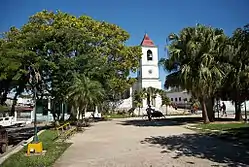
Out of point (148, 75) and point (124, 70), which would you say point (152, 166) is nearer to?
point (124, 70)

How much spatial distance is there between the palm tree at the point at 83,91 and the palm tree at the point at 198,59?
585 centimetres

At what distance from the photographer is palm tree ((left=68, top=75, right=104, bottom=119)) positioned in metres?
23.0

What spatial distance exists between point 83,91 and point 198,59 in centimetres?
895

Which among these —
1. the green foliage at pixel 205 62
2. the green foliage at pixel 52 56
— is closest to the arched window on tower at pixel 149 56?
the green foliage at pixel 52 56

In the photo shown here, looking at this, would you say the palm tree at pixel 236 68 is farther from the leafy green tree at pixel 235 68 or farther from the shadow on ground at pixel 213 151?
the shadow on ground at pixel 213 151

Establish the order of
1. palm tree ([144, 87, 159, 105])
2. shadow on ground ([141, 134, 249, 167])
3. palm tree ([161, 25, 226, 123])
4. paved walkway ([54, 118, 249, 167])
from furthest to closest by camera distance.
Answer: palm tree ([144, 87, 159, 105])
palm tree ([161, 25, 226, 123])
shadow on ground ([141, 134, 249, 167])
paved walkway ([54, 118, 249, 167])

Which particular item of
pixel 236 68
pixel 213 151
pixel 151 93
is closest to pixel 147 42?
pixel 151 93

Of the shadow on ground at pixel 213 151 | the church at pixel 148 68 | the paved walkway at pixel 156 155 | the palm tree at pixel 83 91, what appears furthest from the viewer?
the church at pixel 148 68

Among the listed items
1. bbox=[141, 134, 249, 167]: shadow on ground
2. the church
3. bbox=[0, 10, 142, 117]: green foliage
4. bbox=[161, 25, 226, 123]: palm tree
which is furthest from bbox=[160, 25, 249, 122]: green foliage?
the church

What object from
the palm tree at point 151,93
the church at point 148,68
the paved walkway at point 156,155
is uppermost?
the church at point 148,68

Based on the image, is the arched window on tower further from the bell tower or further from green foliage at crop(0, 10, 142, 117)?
green foliage at crop(0, 10, 142, 117)

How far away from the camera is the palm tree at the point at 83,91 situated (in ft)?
75.6

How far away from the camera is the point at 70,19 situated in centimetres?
Result: 2975

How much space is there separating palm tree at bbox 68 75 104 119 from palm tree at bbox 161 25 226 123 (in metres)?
5.85
